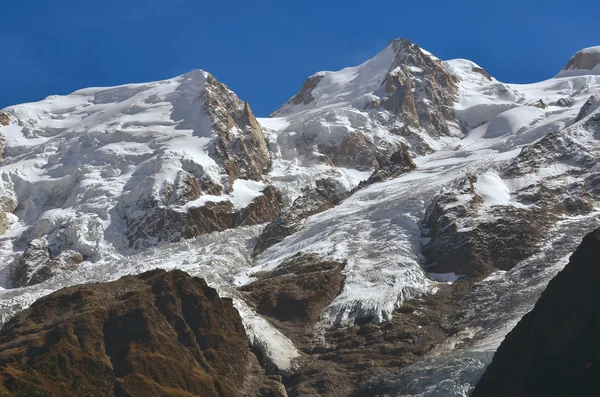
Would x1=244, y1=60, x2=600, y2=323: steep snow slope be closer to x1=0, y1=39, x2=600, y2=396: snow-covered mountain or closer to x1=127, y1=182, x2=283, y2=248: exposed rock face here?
x1=0, y1=39, x2=600, y2=396: snow-covered mountain

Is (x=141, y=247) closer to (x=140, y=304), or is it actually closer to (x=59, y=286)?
(x=59, y=286)

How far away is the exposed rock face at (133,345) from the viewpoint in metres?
101

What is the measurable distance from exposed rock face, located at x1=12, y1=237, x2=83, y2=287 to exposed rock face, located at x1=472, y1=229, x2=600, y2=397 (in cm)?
9541

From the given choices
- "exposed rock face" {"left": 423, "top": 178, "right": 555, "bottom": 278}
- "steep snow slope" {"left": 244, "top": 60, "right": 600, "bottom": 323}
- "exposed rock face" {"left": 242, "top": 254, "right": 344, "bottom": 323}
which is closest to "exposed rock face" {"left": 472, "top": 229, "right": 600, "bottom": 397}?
"steep snow slope" {"left": 244, "top": 60, "right": 600, "bottom": 323}

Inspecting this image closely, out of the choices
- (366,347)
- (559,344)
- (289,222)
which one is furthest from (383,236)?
(559,344)

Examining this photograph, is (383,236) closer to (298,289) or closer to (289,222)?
(298,289)

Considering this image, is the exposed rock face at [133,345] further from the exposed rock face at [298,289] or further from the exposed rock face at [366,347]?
the exposed rock face at [298,289]

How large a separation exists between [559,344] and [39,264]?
109m

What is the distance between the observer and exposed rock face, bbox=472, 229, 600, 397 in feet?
290

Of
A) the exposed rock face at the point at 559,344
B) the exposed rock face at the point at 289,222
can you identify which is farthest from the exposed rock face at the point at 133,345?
the exposed rock face at the point at 289,222

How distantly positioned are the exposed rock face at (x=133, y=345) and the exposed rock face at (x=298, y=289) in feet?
43.6

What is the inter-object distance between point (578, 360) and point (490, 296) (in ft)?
145

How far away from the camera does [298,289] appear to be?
14212 centimetres

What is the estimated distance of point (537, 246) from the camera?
149m
